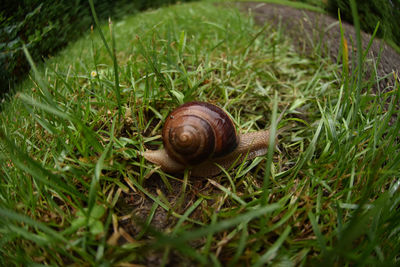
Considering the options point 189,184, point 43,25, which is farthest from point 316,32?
point 43,25

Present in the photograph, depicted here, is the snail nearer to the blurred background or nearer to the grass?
the grass

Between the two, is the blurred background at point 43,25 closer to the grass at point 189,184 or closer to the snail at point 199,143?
the grass at point 189,184

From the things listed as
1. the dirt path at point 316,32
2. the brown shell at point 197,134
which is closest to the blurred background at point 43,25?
the dirt path at point 316,32

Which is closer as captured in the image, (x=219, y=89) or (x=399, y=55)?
(x=399, y=55)

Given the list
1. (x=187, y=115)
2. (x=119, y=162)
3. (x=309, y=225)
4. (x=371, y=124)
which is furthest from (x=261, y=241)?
(x=371, y=124)

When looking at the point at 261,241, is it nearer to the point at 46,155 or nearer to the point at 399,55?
the point at 46,155

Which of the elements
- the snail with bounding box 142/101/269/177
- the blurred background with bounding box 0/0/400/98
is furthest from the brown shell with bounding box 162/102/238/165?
the blurred background with bounding box 0/0/400/98
